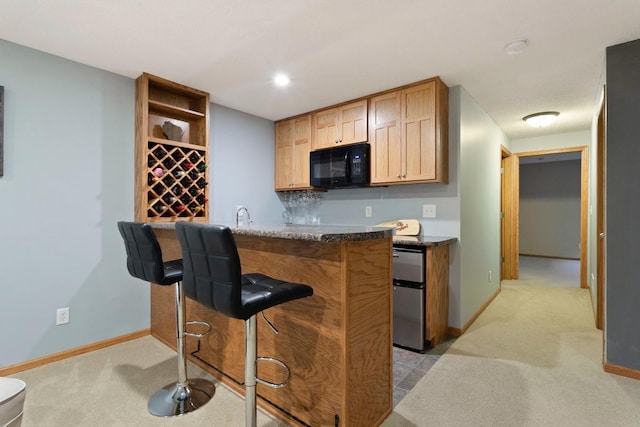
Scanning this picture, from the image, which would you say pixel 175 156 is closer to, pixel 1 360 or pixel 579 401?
pixel 1 360

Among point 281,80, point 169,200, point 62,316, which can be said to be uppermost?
point 281,80

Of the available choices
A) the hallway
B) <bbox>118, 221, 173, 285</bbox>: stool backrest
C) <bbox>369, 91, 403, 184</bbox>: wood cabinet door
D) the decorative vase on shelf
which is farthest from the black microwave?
the hallway

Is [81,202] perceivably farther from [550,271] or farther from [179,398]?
[550,271]

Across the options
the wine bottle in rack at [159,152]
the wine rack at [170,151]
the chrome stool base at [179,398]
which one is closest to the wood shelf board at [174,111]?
the wine rack at [170,151]

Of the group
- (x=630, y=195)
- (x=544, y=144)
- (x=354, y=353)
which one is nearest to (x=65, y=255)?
(x=354, y=353)

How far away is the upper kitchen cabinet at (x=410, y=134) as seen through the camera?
2.80 metres

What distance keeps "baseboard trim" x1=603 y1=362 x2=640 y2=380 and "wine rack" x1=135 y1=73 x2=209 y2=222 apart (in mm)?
3452

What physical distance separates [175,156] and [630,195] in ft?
11.7

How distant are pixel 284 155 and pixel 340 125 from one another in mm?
924

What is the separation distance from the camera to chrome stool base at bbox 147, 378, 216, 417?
1802 mm

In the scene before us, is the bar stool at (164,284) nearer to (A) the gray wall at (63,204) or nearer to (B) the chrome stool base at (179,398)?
(B) the chrome stool base at (179,398)

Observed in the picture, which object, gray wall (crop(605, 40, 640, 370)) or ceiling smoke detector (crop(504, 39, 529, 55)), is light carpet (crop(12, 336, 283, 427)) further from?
ceiling smoke detector (crop(504, 39, 529, 55))

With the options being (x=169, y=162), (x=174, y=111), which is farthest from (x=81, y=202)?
(x=174, y=111)

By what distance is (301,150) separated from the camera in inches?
152
